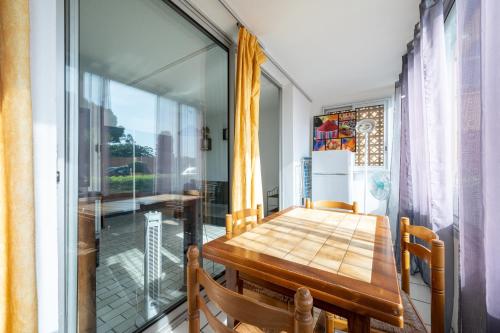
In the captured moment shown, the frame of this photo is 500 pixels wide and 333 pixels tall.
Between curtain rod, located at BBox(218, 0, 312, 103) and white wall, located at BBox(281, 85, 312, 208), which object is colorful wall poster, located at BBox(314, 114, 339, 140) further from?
white wall, located at BBox(281, 85, 312, 208)

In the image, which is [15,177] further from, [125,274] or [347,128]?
[347,128]

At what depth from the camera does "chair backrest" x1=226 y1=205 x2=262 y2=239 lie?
134 cm

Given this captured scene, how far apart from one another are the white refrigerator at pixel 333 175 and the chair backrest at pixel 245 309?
10.9 ft

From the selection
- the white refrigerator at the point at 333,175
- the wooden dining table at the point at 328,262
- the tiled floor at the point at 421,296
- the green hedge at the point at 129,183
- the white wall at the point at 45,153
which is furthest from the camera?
the white refrigerator at the point at 333,175

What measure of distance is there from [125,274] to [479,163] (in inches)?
74.3

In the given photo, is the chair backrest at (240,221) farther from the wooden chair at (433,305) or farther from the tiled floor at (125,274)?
the wooden chair at (433,305)

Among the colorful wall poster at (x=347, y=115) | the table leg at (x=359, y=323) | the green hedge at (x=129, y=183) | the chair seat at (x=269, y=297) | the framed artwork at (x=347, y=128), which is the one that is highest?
the colorful wall poster at (x=347, y=115)

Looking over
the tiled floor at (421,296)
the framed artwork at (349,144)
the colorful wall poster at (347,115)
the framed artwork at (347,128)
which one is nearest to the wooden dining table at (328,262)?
the tiled floor at (421,296)

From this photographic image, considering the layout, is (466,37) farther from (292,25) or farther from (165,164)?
(165,164)

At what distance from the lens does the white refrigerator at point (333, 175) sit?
11.6 ft

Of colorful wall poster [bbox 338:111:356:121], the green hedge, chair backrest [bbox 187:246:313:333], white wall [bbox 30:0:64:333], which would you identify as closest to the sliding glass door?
the green hedge

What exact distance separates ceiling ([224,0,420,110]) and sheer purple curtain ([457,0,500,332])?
1162 mm

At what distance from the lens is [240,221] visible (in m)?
1.68

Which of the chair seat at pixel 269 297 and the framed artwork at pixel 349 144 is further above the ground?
the framed artwork at pixel 349 144
